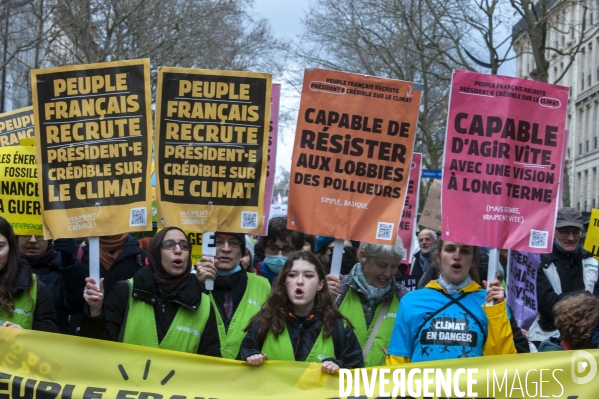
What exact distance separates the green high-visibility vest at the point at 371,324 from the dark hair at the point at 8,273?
1928mm

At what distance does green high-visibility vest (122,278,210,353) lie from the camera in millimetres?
5047

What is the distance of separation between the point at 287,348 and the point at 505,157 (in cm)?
180

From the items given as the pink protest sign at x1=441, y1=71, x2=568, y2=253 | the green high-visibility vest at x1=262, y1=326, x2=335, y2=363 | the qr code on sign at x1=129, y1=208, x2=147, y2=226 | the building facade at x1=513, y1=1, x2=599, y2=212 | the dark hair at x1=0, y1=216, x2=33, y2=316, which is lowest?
the green high-visibility vest at x1=262, y1=326, x2=335, y2=363

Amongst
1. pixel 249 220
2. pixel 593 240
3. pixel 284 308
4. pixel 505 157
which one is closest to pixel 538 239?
pixel 505 157

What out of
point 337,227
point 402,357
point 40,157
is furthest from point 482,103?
point 40,157

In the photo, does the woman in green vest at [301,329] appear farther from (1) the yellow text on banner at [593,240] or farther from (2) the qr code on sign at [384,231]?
(1) the yellow text on banner at [593,240]

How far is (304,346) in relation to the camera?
195 inches

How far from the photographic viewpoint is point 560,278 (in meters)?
7.04

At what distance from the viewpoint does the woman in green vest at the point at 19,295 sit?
5.08 metres

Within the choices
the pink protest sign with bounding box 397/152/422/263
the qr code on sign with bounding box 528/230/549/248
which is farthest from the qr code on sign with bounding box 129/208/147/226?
the pink protest sign with bounding box 397/152/422/263

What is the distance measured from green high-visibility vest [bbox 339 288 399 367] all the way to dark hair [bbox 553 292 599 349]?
1.03 meters

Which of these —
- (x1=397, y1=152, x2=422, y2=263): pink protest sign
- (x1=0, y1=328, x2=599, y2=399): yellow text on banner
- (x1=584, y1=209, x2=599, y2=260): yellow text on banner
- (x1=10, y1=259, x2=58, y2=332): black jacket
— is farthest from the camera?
(x1=397, y1=152, x2=422, y2=263): pink protest sign

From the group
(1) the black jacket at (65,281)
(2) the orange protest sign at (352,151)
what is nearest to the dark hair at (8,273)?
(1) the black jacket at (65,281)

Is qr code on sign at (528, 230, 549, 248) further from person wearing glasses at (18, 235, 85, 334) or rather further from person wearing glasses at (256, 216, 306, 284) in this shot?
person wearing glasses at (18, 235, 85, 334)
